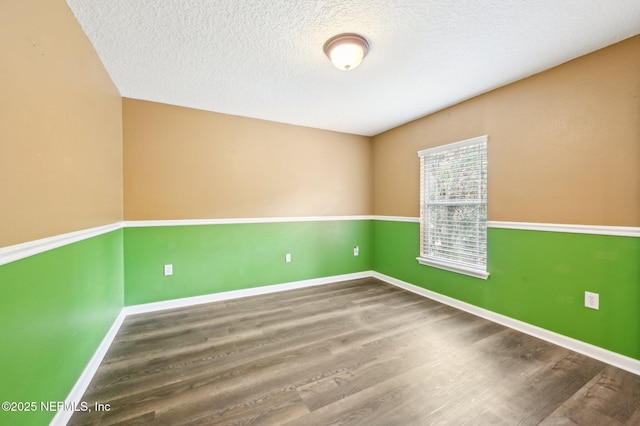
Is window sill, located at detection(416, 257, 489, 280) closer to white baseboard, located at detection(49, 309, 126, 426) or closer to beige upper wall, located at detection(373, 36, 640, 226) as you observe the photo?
beige upper wall, located at detection(373, 36, 640, 226)

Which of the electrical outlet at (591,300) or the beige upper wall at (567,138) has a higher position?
the beige upper wall at (567,138)

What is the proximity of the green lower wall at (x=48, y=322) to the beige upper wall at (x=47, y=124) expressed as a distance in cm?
16

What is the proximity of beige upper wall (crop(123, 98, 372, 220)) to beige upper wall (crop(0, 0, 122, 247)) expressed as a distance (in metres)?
0.82

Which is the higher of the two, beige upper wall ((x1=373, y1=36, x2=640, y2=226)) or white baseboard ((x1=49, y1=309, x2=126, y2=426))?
beige upper wall ((x1=373, y1=36, x2=640, y2=226))

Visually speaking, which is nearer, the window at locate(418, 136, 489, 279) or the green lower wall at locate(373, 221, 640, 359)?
the green lower wall at locate(373, 221, 640, 359)

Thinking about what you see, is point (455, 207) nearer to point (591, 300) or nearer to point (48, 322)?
point (591, 300)

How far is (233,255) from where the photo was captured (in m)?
3.24

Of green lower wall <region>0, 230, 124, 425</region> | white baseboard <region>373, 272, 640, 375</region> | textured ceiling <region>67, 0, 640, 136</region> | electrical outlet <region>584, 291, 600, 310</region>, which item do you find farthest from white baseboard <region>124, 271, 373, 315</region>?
electrical outlet <region>584, 291, 600, 310</region>

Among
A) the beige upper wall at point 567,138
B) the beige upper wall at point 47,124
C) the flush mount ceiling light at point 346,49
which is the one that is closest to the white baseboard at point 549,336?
the beige upper wall at point 567,138

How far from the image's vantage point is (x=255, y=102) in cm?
285

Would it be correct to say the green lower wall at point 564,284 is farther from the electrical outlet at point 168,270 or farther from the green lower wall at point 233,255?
the electrical outlet at point 168,270

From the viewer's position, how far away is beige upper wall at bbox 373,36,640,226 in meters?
1.79

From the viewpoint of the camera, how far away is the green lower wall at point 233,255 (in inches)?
110

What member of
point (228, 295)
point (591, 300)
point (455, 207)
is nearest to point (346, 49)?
point (455, 207)
